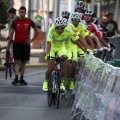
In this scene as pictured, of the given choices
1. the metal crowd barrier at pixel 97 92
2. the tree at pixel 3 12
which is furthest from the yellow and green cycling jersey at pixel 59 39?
the tree at pixel 3 12

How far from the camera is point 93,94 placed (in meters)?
10.7

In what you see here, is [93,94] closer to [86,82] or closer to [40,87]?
[86,82]

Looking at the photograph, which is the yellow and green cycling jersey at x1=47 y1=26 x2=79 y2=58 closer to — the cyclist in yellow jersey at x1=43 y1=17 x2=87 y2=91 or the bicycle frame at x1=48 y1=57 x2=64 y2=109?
the cyclist in yellow jersey at x1=43 y1=17 x2=87 y2=91

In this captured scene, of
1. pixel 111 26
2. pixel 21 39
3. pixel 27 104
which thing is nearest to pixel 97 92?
pixel 27 104

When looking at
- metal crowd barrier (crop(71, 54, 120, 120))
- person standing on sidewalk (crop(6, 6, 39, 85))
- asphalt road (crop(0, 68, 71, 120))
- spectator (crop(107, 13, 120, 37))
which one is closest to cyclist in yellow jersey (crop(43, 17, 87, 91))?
asphalt road (crop(0, 68, 71, 120))

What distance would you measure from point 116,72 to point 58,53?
5.24 meters

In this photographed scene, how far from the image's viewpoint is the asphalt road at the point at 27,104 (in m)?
12.7

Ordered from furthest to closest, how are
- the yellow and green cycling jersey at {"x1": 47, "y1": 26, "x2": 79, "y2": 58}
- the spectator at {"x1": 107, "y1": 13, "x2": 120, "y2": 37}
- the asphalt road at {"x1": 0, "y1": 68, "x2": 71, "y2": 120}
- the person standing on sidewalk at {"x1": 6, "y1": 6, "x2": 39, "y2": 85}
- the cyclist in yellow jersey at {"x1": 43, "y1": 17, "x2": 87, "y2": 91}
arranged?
the spectator at {"x1": 107, "y1": 13, "x2": 120, "y2": 37} < the person standing on sidewalk at {"x1": 6, "y1": 6, "x2": 39, "y2": 85} < the yellow and green cycling jersey at {"x1": 47, "y1": 26, "x2": 79, "y2": 58} < the cyclist in yellow jersey at {"x1": 43, "y1": 17, "x2": 87, "y2": 91} < the asphalt road at {"x1": 0, "y1": 68, "x2": 71, "y2": 120}

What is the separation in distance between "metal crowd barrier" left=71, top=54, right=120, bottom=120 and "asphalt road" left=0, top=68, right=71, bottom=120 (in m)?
A: 0.64

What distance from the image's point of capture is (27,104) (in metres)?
14.4

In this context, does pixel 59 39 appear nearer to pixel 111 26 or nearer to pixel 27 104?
pixel 27 104

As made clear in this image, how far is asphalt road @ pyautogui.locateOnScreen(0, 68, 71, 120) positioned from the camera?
12.7 m

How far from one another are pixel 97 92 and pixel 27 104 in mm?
4212

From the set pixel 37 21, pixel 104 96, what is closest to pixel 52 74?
pixel 104 96
